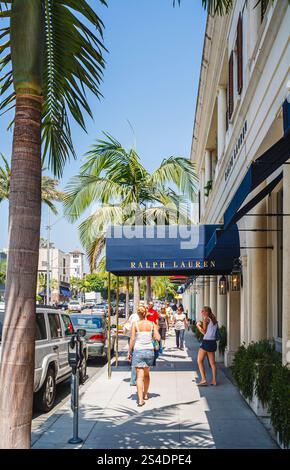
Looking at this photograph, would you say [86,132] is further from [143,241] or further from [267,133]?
[143,241]

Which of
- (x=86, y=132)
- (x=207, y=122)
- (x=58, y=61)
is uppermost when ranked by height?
(x=207, y=122)

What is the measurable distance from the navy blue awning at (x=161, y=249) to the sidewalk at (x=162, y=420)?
269 cm

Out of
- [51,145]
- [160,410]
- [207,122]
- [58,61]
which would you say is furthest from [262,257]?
[207,122]

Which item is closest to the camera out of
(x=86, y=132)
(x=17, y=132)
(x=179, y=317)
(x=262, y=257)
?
(x=17, y=132)

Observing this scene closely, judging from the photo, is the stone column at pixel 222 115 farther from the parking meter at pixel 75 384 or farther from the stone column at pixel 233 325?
the parking meter at pixel 75 384

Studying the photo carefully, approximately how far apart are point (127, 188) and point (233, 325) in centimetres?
554

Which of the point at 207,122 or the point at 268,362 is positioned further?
the point at 207,122

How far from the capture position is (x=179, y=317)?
19.2 meters

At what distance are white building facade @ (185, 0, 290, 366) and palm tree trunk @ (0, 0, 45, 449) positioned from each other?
2466 millimetres

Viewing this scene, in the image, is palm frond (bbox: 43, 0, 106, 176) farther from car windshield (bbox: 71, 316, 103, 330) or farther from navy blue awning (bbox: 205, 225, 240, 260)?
car windshield (bbox: 71, 316, 103, 330)

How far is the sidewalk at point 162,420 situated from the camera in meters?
7.09

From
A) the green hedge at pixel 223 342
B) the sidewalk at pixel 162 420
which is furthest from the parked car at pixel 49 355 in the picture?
the green hedge at pixel 223 342

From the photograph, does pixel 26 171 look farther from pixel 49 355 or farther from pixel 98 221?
pixel 98 221
